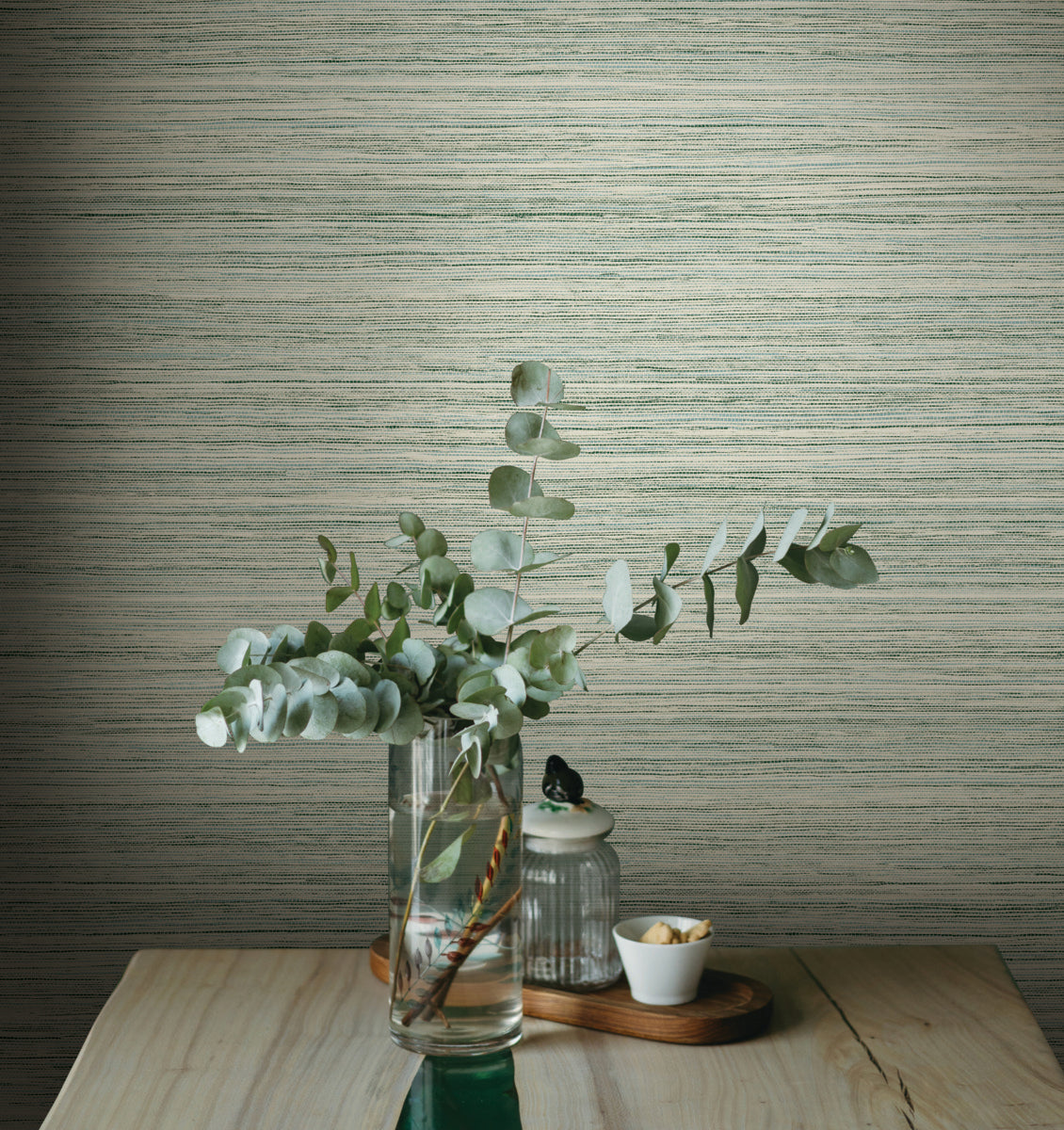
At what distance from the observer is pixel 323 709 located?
0.88 meters

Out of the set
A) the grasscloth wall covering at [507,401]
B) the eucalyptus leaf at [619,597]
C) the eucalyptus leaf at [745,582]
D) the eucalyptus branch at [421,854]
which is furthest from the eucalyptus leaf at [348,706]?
the grasscloth wall covering at [507,401]

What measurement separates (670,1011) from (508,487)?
465mm

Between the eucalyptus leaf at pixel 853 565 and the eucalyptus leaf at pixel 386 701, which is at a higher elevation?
the eucalyptus leaf at pixel 853 565

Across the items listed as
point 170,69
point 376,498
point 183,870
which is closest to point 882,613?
point 376,498

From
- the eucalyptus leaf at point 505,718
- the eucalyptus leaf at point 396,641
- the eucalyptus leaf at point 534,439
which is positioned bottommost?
the eucalyptus leaf at point 505,718

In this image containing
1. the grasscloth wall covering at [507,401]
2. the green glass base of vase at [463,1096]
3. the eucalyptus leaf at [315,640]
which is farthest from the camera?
the grasscloth wall covering at [507,401]

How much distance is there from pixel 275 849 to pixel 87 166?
85cm

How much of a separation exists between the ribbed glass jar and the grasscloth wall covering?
0.37 metres

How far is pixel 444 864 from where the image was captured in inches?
37.3

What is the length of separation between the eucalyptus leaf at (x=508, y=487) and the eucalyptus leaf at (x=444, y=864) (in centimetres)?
28

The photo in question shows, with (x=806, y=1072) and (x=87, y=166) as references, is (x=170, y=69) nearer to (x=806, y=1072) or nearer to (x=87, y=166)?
(x=87, y=166)

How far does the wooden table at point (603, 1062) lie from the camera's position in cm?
86

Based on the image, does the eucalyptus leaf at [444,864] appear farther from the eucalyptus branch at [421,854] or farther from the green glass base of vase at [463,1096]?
the green glass base of vase at [463,1096]

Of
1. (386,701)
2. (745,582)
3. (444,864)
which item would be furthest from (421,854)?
(745,582)
